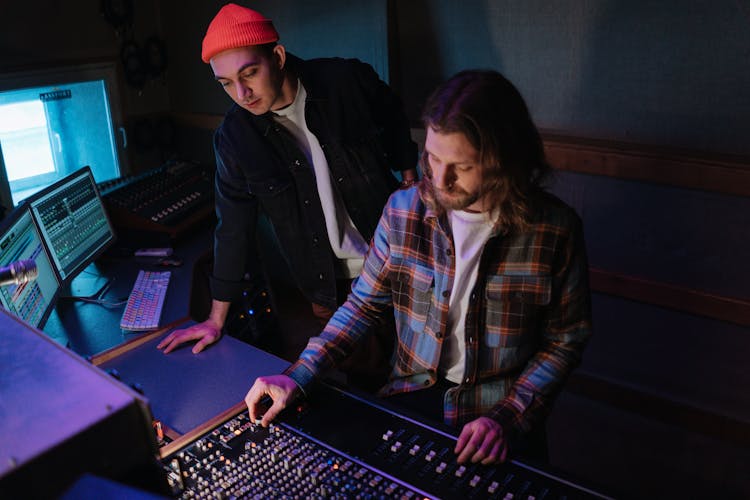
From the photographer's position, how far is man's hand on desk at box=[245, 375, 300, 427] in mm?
1396

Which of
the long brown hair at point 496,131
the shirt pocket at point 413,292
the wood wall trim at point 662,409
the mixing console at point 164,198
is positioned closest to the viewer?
the long brown hair at point 496,131

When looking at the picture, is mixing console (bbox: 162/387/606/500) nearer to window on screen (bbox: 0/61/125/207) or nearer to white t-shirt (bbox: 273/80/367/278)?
white t-shirt (bbox: 273/80/367/278)

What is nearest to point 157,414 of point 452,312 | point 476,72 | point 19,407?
point 452,312

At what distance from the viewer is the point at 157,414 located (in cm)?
158

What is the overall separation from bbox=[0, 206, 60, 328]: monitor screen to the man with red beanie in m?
0.50

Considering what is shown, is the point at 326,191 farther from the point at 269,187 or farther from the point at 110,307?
the point at 110,307

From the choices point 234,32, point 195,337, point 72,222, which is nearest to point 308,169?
point 234,32

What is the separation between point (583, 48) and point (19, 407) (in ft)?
6.71

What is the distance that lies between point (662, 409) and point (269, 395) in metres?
1.67

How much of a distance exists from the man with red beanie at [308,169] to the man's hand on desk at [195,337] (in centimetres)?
7

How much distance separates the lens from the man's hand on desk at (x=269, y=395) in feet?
4.58

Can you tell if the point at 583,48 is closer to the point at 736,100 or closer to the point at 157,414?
the point at 736,100

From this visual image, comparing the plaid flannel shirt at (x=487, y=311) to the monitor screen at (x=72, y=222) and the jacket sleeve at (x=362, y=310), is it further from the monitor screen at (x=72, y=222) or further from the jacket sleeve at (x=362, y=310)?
the monitor screen at (x=72, y=222)

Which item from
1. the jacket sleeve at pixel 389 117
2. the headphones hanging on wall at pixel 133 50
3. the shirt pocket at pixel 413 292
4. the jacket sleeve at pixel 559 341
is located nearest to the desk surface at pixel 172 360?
the shirt pocket at pixel 413 292
